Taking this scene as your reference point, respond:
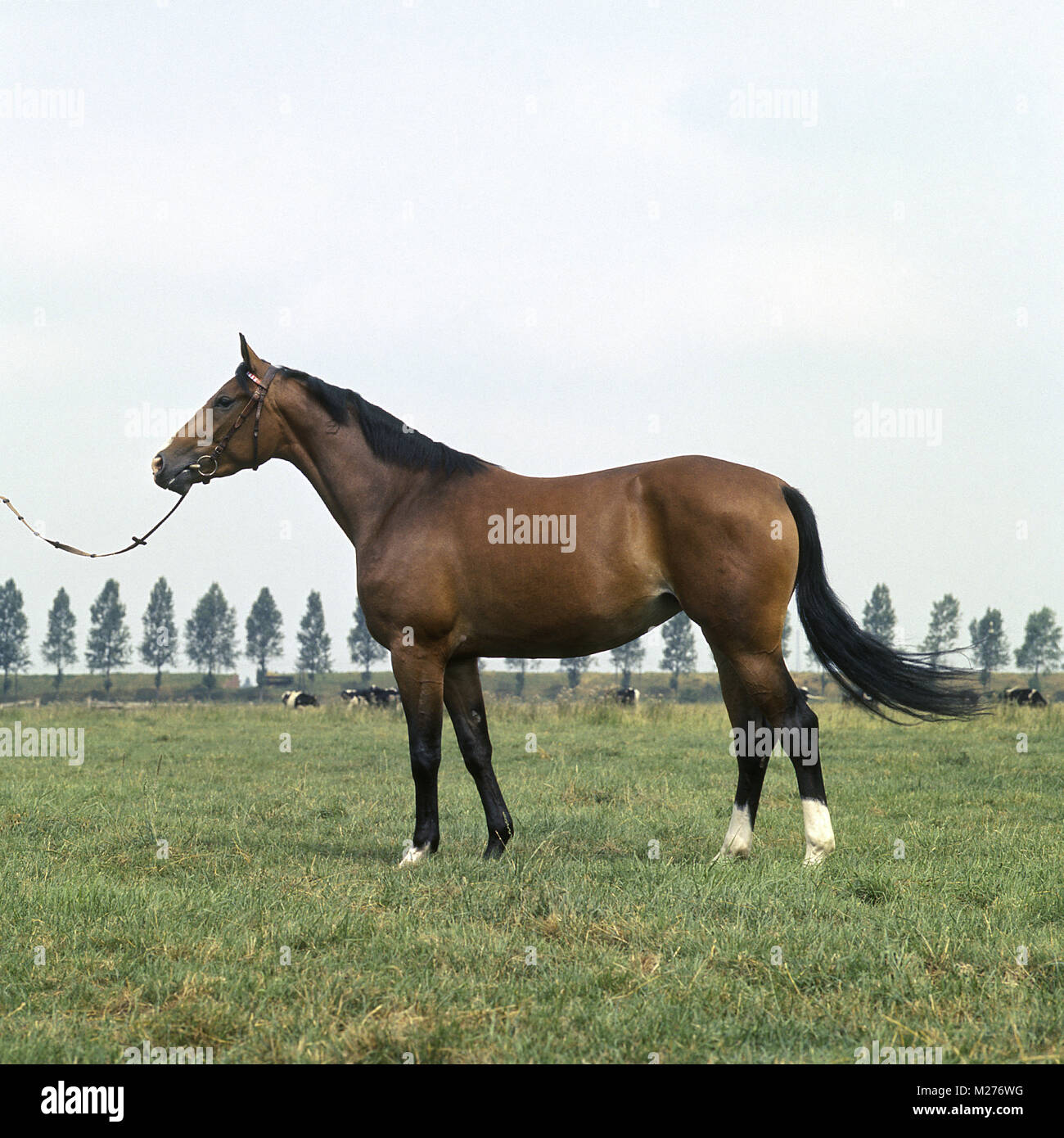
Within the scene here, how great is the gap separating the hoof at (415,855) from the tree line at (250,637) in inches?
3600

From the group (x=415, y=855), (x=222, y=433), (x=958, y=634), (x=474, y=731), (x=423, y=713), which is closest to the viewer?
(x=415, y=855)

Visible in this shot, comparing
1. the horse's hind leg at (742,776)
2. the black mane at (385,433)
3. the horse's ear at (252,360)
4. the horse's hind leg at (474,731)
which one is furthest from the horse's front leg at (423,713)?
the horse's ear at (252,360)

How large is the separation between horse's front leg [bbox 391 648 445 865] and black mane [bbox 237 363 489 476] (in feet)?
4.41

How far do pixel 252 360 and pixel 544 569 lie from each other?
264 cm

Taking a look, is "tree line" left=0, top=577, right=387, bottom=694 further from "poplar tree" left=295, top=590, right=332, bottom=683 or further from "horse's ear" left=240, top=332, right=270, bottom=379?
"horse's ear" left=240, top=332, right=270, bottom=379

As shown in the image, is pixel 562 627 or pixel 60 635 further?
pixel 60 635

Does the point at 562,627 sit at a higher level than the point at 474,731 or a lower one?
higher

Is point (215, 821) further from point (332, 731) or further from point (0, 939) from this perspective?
point (332, 731)

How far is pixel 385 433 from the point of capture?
6773 millimetres

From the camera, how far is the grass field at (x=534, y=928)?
10.3 ft

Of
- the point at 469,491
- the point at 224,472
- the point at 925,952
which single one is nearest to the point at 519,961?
the point at 925,952

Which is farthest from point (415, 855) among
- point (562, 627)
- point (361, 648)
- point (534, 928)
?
point (361, 648)

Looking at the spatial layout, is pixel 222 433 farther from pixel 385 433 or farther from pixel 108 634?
pixel 108 634

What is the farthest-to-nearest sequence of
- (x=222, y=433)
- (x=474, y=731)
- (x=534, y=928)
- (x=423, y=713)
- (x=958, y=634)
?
(x=958, y=634), (x=222, y=433), (x=474, y=731), (x=423, y=713), (x=534, y=928)
